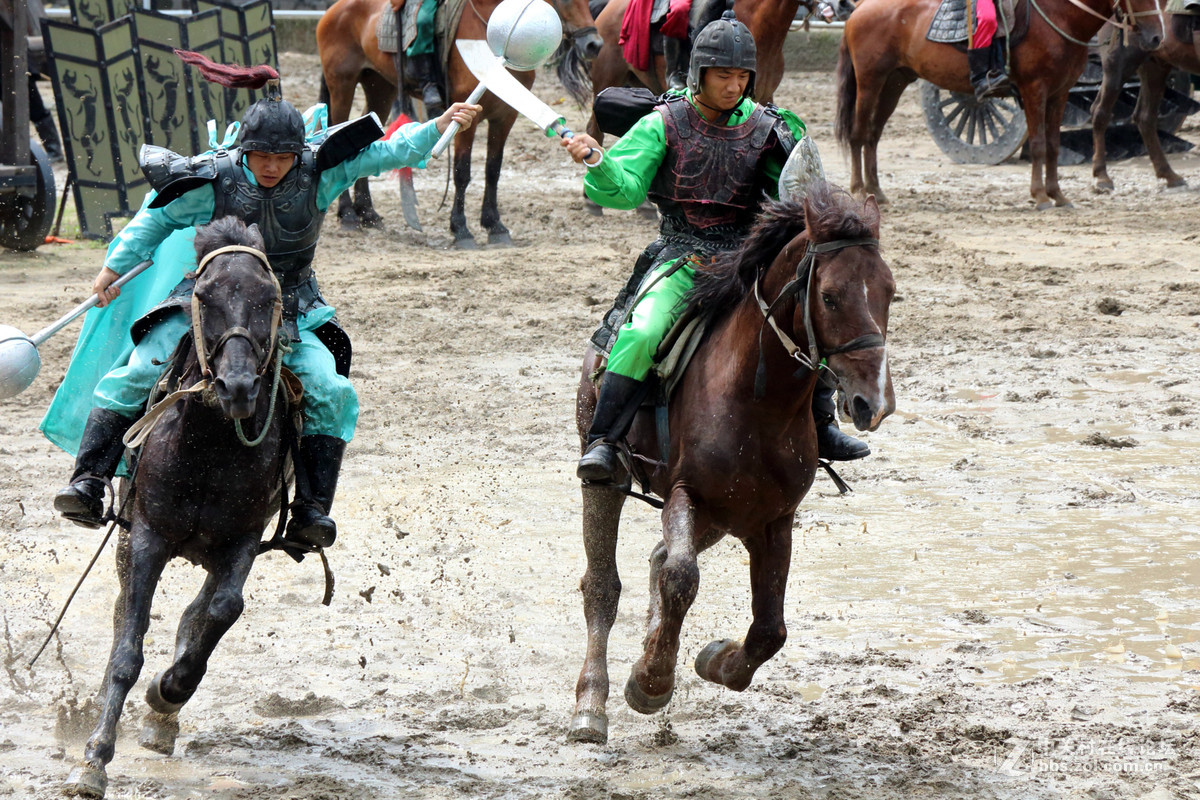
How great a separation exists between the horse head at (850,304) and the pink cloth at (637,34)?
9.59 m

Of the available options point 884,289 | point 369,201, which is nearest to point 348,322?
point 369,201

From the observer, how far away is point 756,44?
11492 mm

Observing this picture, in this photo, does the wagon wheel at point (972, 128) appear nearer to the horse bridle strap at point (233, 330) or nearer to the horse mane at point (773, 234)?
the horse mane at point (773, 234)

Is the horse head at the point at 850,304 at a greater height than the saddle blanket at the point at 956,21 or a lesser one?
greater

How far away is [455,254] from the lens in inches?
499

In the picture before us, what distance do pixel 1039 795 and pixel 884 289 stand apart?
1.59 meters

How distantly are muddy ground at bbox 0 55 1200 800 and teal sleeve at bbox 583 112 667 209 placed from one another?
178 centimetres

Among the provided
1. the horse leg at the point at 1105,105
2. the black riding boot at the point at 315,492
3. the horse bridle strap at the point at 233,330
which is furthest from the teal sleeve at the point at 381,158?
the horse leg at the point at 1105,105

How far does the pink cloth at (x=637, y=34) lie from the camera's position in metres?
13.2

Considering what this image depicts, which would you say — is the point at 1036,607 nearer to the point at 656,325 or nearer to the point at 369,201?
the point at 656,325

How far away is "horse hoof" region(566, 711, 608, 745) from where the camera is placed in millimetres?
4578

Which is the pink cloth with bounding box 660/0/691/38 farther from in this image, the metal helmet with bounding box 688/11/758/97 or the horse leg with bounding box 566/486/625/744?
the horse leg with bounding box 566/486/625/744

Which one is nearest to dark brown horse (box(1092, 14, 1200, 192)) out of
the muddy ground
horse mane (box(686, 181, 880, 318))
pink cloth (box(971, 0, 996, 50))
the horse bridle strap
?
pink cloth (box(971, 0, 996, 50))

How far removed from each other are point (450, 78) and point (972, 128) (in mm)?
7008
